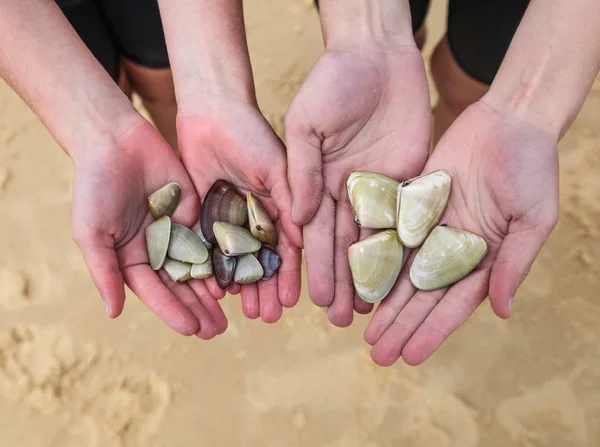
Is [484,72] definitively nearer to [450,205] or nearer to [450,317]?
[450,205]

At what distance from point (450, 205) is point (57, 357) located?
122 centimetres

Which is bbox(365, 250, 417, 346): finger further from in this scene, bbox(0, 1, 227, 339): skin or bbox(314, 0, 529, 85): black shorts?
bbox(314, 0, 529, 85): black shorts

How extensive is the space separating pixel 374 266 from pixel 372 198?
0.14 m

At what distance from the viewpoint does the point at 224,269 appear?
1161mm

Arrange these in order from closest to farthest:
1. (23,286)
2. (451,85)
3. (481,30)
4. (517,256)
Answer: (517,256), (481,30), (451,85), (23,286)

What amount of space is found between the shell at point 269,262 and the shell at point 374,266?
17cm

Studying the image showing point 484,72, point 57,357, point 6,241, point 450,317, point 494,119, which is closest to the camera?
point 450,317

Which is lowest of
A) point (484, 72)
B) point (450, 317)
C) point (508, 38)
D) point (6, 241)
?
point (6, 241)

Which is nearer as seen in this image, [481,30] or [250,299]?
[250,299]

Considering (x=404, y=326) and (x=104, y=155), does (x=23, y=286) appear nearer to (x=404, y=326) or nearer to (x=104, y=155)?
(x=104, y=155)

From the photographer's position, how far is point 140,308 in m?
1.73

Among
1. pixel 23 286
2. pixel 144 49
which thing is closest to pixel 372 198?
pixel 144 49

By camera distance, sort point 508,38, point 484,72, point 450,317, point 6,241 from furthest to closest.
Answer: point 6,241, point 484,72, point 508,38, point 450,317

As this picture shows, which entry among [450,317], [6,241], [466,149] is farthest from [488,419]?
[6,241]
